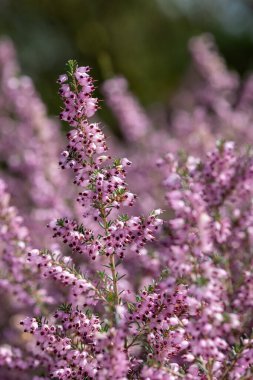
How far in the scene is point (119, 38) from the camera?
23.8 m

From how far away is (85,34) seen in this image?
21.4 meters

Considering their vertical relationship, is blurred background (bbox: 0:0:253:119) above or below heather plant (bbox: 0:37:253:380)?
above

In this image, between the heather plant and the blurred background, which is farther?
the blurred background

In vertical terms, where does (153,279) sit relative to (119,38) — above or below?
below

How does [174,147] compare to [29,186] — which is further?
[174,147]

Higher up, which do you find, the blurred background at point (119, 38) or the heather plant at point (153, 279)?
the blurred background at point (119, 38)

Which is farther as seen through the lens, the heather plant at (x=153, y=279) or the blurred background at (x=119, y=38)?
the blurred background at (x=119, y=38)

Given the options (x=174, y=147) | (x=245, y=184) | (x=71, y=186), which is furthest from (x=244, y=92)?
(x=245, y=184)

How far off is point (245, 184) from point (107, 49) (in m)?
18.1

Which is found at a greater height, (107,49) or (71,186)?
(107,49)

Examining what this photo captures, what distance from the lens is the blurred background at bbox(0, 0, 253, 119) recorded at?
22188 millimetres

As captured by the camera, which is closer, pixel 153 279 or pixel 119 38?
pixel 153 279

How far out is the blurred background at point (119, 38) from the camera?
22.2m

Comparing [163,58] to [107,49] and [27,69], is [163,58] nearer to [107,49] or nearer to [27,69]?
[107,49]
